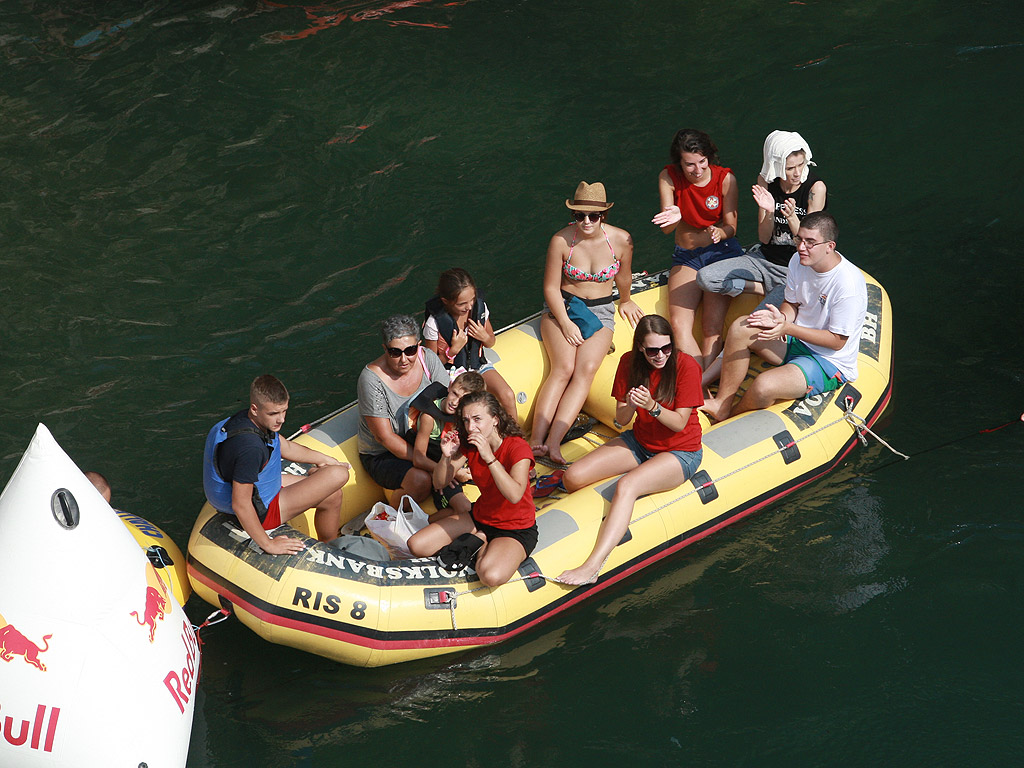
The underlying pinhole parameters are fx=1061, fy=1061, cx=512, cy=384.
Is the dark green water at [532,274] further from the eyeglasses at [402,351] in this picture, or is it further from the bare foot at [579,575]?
the eyeglasses at [402,351]

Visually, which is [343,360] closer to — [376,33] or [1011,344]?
[1011,344]

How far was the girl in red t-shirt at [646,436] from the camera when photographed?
202 inches

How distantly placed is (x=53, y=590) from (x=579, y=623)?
2496mm

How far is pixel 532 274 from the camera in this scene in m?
8.15

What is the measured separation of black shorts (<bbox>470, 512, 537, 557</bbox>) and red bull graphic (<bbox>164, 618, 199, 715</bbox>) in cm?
141

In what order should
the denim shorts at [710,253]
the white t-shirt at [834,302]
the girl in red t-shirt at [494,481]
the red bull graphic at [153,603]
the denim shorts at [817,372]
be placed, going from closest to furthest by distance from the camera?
the red bull graphic at [153,603] → the girl in red t-shirt at [494,481] → the white t-shirt at [834,302] → the denim shorts at [817,372] → the denim shorts at [710,253]

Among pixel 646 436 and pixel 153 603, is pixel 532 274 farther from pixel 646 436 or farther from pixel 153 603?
pixel 153 603

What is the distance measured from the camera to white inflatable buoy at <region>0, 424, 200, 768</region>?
3.96 meters

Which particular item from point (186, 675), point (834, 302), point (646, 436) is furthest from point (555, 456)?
point (186, 675)

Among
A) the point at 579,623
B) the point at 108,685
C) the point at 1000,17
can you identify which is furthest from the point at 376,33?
the point at 108,685

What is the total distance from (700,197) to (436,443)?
2.23m

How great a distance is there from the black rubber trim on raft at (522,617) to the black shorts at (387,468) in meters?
0.88

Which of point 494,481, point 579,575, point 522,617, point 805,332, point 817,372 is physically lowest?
point 522,617

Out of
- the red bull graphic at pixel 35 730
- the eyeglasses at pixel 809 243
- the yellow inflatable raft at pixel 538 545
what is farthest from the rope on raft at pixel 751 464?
the red bull graphic at pixel 35 730
